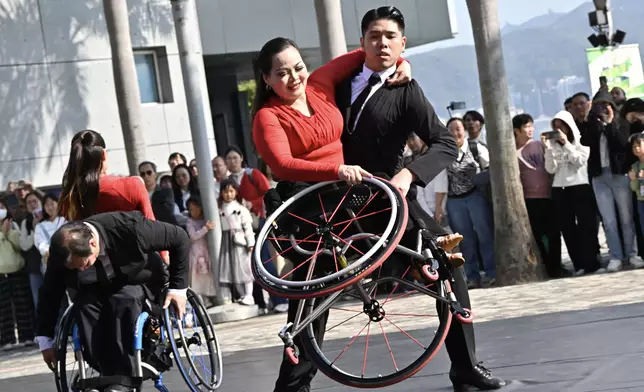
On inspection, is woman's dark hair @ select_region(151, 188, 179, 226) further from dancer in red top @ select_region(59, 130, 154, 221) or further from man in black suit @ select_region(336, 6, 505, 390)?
man in black suit @ select_region(336, 6, 505, 390)

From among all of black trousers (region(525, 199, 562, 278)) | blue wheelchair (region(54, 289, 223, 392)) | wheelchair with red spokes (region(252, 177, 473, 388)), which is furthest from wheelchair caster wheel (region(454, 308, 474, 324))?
black trousers (region(525, 199, 562, 278))

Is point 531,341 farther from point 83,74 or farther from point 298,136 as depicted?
point 83,74

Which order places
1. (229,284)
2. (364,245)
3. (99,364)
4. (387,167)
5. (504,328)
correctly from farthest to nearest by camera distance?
(229,284)
(504,328)
(99,364)
(387,167)
(364,245)

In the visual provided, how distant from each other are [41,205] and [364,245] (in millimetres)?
11335

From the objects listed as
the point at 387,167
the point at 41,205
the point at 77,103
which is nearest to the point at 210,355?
the point at 387,167

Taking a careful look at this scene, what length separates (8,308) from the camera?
17.7 meters

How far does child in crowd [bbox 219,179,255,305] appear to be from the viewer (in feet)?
54.9

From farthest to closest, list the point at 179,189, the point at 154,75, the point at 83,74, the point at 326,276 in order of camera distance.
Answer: the point at 154,75, the point at 83,74, the point at 179,189, the point at 326,276

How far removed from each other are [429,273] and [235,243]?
10362 millimetres

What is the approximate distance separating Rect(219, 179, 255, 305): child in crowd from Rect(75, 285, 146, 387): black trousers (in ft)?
28.6

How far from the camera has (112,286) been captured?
8.01 meters

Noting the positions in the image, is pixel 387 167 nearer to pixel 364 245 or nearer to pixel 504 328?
pixel 364 245

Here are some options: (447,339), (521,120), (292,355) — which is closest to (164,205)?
(521,120)

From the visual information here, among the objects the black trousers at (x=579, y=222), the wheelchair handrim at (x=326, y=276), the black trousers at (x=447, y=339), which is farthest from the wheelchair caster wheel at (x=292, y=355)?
the black trousers at (x=579, y=222)
